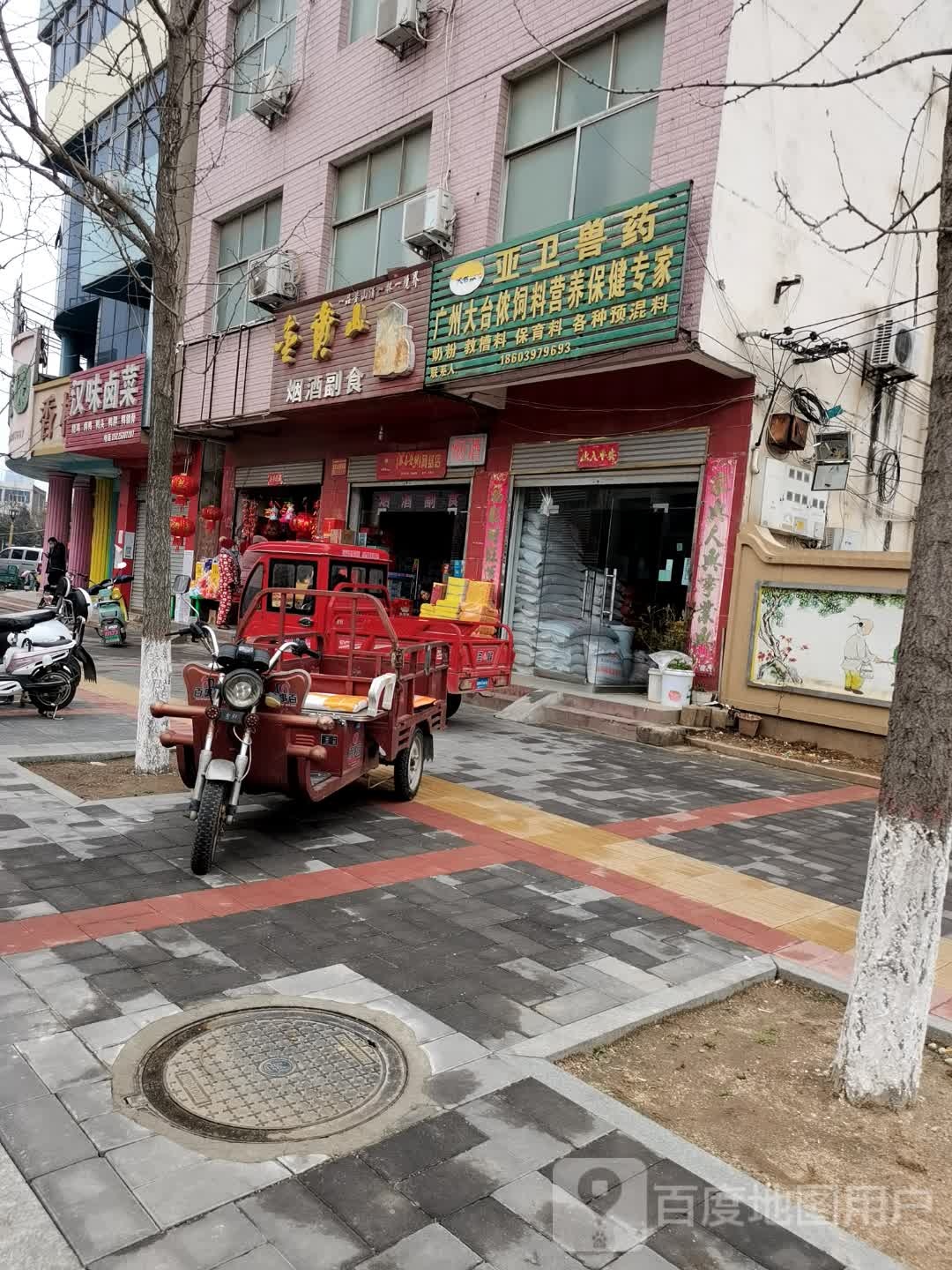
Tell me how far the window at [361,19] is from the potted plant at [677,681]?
11960 millimetres

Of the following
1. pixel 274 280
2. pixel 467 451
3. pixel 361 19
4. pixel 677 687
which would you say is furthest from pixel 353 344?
pixel 677 687

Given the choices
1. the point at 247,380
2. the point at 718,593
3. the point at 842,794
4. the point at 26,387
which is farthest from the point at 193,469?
the point at 842,794

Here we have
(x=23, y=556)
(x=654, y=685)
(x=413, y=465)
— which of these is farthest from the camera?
(x=23, y=556)

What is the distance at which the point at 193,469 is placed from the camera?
21.4 metres

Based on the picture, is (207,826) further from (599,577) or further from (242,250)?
(242,250)

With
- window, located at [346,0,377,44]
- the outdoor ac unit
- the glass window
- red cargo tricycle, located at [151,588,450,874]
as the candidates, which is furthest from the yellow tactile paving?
window, located at [346,0,377,44]

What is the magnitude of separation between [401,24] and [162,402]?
991 cm

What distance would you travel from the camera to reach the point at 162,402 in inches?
289

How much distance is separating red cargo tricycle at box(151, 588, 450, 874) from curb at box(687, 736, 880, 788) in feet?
15.8

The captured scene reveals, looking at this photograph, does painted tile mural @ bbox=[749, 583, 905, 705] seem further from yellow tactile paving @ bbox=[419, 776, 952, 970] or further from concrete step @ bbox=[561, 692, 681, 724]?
yellow tactile paving @ bbox=[419, 776, 952, 970]

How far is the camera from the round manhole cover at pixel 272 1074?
2812 mm

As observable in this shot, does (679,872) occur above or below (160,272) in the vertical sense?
below

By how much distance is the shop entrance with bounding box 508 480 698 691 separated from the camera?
40.7 ft

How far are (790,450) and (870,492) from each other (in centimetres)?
311
